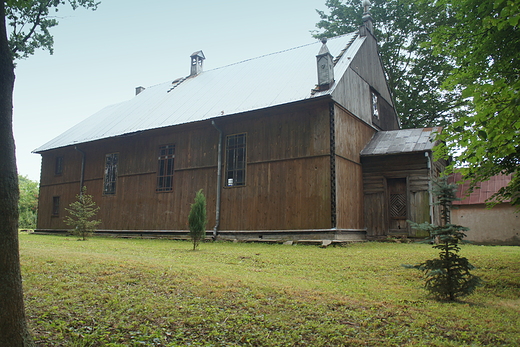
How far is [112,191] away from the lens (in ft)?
73.3

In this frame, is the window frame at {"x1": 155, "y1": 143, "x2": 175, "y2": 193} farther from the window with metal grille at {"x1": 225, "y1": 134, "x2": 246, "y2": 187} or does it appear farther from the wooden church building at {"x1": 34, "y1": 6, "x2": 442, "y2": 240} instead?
the window with metal grille at {"x1": 225, "y1": 134, "x2": 246, "y2": 187}

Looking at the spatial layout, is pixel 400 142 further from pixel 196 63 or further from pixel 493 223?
pixel 196 63

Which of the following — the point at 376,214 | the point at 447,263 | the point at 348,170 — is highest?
the point at 348,170

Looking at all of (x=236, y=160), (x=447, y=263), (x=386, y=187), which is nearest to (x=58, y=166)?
(x=236, y=160)

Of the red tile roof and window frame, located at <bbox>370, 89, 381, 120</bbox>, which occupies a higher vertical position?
window frame, located at <bbox>370, 89, 381, 120</bbox>

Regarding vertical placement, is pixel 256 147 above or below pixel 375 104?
below

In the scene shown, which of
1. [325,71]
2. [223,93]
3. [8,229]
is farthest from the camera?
[223,93]

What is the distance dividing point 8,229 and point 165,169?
1614 centimetres

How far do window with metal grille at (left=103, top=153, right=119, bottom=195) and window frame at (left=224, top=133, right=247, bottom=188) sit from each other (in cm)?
749

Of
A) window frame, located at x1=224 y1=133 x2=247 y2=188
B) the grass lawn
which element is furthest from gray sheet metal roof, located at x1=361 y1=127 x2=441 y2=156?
the grass lawn

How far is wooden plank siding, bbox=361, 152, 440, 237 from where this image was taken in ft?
54.6

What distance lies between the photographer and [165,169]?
66.1ft

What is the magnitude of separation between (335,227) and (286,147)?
3623 millimetres

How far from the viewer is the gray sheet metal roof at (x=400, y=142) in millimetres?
17062
